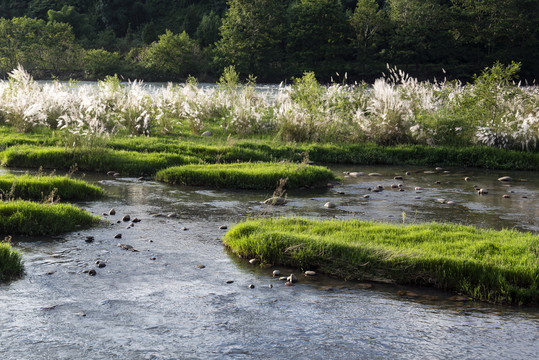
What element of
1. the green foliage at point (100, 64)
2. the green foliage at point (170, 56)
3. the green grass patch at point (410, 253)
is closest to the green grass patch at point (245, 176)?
the green grass patch at point (410, 253)

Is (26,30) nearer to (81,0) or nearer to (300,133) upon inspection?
(81,0)

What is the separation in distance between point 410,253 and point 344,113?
473 inches

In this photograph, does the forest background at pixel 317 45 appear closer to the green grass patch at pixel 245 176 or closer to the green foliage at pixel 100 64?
the green foliage at pixel 100 64

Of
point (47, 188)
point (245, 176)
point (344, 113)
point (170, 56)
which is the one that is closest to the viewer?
point (47, 188)

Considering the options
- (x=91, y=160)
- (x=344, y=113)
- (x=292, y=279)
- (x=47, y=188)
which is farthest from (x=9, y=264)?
(x=344, y=113)

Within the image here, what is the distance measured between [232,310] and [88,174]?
353 inches

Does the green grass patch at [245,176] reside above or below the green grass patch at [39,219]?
above

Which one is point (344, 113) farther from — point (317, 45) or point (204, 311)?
point (317, 45)

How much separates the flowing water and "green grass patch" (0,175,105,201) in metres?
2.02

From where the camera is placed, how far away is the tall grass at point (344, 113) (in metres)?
17.1

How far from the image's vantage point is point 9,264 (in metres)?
6.57

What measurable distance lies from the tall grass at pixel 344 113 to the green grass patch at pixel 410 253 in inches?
→ 375

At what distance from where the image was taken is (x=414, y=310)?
233 inches

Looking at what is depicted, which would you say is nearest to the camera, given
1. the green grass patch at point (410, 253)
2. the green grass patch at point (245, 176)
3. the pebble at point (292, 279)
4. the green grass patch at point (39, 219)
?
the green grass patch at point (410, 253)
